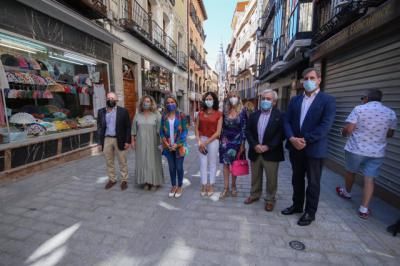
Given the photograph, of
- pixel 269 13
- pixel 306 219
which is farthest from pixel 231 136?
pixel 269 13

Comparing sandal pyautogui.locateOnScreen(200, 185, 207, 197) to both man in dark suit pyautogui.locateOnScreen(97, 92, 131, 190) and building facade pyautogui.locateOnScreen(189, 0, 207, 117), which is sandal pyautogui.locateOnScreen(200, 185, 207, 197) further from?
building facade pyautogui.locateOnScreen(189, 0, 207, 117)

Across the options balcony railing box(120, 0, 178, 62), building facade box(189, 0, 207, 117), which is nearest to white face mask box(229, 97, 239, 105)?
balcony railing box(120, 0, 178, 62)

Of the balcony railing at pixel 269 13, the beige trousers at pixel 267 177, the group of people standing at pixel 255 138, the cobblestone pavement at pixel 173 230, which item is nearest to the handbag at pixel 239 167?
the group of people standing at pixel 255 138

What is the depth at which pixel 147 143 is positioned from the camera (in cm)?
354

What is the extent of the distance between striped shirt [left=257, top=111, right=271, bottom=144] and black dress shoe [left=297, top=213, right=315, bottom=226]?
117 centimetres

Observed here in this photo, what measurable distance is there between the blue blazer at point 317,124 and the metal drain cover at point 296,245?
106 centimetres

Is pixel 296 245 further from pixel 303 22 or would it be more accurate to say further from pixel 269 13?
pixel 269 13

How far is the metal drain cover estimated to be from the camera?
7.16 feet

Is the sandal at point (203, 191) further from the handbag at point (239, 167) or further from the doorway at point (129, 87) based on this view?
the doorway at point (129, 87)

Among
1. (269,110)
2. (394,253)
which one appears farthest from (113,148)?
(394,253)

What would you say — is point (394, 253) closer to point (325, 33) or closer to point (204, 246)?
point (204, 246)

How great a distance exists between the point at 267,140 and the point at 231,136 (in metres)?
0.63

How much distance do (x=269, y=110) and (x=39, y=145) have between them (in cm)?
498

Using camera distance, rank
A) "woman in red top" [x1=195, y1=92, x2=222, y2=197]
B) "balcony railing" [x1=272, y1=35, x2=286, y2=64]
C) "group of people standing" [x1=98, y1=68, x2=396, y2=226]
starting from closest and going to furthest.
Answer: "group of people standing" [x1=98, y1=68, x2=396, y2=226], "woman in red top" [x1=195, y1=92, x2=222, y2=197], "balcony railing" [x1=272, y1=35, x2=286, y2=64]
